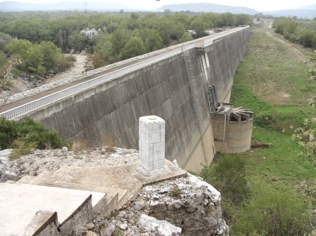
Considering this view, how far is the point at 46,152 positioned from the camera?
972cm

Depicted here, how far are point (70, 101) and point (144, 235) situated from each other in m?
8.17

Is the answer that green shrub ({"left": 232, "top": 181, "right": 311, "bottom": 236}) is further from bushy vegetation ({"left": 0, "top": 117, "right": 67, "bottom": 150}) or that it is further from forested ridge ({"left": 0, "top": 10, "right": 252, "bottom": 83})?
forested ridge ({"left": 0, "top": 10, "right": 252, "bottom": 83})

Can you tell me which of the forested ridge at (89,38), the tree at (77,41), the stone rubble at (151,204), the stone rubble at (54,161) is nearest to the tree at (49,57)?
the forested ridge at (89,38)

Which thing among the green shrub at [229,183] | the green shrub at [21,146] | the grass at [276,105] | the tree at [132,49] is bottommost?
the grass at [276,105]

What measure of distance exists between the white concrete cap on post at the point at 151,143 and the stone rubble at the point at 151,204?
0.46 metres

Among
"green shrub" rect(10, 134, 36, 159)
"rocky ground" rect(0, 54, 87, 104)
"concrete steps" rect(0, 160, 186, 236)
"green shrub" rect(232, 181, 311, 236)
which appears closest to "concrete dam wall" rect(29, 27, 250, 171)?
"green shrub" rect(10, 134, 36, 159)

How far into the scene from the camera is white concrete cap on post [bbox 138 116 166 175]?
24.3 ft

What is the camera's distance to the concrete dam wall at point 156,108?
13461 millimetres

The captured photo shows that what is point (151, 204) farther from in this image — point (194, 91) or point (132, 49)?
point (132, 49)

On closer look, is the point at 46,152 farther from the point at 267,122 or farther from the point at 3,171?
the point at 267,122

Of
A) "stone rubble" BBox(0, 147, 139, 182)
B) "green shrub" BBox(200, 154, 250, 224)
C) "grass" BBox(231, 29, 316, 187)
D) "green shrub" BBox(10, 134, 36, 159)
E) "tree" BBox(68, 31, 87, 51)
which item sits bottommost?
"grass" BBox(231, 29, 316, 187)

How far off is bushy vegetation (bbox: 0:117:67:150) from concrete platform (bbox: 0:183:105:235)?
12.4 feet

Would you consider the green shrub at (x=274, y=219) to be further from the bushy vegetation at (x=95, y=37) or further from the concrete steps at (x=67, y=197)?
the bushy vegetation at (x=95, y=37)

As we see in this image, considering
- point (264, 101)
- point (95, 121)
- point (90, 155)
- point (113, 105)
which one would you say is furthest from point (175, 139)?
point (264, 101)
